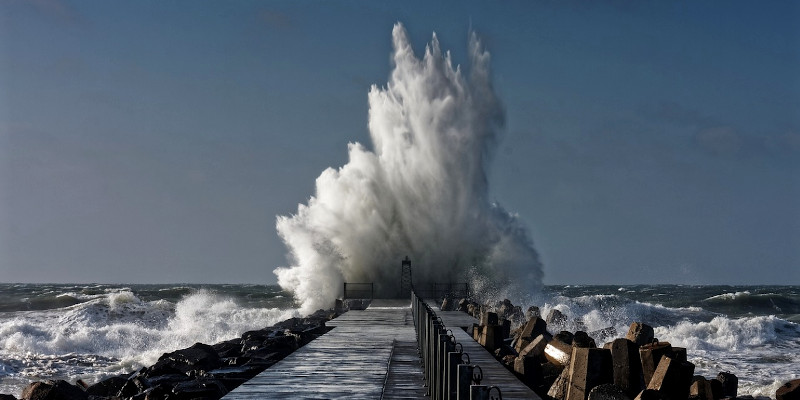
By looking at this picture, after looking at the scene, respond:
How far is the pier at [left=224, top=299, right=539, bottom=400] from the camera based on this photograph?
987 cm

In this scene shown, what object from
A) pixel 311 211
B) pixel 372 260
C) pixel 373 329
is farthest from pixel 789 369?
pixel 311 211

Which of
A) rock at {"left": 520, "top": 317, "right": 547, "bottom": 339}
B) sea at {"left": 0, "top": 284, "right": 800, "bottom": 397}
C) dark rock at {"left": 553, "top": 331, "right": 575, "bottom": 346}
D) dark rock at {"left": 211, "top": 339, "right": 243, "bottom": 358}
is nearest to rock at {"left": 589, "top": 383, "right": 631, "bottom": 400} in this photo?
dark rock at {"left": 553, "top": 331, "right": 575, "bottom": 346}

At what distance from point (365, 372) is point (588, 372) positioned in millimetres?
3413

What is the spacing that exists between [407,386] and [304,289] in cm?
3017

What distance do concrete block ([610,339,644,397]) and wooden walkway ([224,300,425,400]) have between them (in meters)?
2.23

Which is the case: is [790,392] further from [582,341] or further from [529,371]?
[582,341]

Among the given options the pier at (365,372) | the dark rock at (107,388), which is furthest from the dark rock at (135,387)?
the pier at (365,372)

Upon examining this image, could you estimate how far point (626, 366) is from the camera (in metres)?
10.1

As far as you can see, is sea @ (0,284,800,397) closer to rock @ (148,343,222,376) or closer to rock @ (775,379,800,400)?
rock @ (148,343,222,376)

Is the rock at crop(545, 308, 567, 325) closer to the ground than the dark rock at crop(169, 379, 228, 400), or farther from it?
farther from it

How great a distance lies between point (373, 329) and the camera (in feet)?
63.3

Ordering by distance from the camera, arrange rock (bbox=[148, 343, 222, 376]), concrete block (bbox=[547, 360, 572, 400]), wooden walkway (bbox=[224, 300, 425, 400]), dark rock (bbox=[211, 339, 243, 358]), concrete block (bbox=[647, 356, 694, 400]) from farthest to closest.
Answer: dark rock (bbox=[211, 339, 243, 358]) < rock (bbox=[148, 343, 222, 376]) < concrete block (bbox=[547, 360, 572, 400]) < wooden walkway (bbox=[224, 300, 425, 400]) < concrete block (bbox=[647, 356, 694, 400])

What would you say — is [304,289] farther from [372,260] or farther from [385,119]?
[385,119]

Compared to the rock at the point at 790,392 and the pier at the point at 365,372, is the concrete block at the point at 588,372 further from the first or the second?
the rock at the point at 790,392
